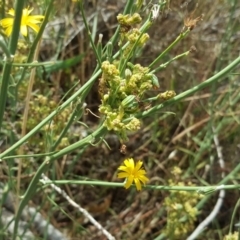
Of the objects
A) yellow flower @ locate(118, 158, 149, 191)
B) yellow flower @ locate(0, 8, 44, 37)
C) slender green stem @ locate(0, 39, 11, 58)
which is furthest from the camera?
yellow flower @ locate(118, 158, 149, 191)

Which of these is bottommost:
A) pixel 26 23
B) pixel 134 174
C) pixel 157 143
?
pixel 157 143

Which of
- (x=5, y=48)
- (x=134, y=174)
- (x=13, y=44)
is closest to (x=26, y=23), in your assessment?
(x=13, y=44)

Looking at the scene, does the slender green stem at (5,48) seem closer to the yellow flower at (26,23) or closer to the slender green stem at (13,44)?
the slender green stem at (13,44)

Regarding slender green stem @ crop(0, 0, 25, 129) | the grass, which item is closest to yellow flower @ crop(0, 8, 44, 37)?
slender green stem @ crop(0, 0, 25, 129)

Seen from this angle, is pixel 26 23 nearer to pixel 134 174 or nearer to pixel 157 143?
pixel 134 174

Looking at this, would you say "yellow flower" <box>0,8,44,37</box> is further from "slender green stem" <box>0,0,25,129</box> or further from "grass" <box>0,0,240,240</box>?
"grass" <box>0,0,240,240</box>

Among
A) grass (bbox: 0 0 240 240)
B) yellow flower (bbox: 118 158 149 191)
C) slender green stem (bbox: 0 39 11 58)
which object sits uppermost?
slender green stem (bbox: 0 39 11 58)

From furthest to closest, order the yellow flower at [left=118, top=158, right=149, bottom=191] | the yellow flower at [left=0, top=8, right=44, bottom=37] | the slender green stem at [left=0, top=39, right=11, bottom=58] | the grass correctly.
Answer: the grass
the yellow flower at [left=118, top=158, right=149, bottom=191]
the yellow flower at [left=0, top=8, right=44, bottom=37]
the slender green stem at [left=0, top=39, right=11, bottom=58]

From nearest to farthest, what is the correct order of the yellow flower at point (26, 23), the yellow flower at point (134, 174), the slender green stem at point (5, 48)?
the slender green stem at point (5, 48) < the yellow flower at point (26, 23) < the yellow flower at point (134, 174)

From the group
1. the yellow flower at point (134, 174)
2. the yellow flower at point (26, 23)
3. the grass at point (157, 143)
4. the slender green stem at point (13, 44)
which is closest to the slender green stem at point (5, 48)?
the slender green stem at point (13, 44)

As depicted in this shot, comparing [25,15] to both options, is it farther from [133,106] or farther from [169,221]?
[169,221]

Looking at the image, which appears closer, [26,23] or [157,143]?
[26,23]
